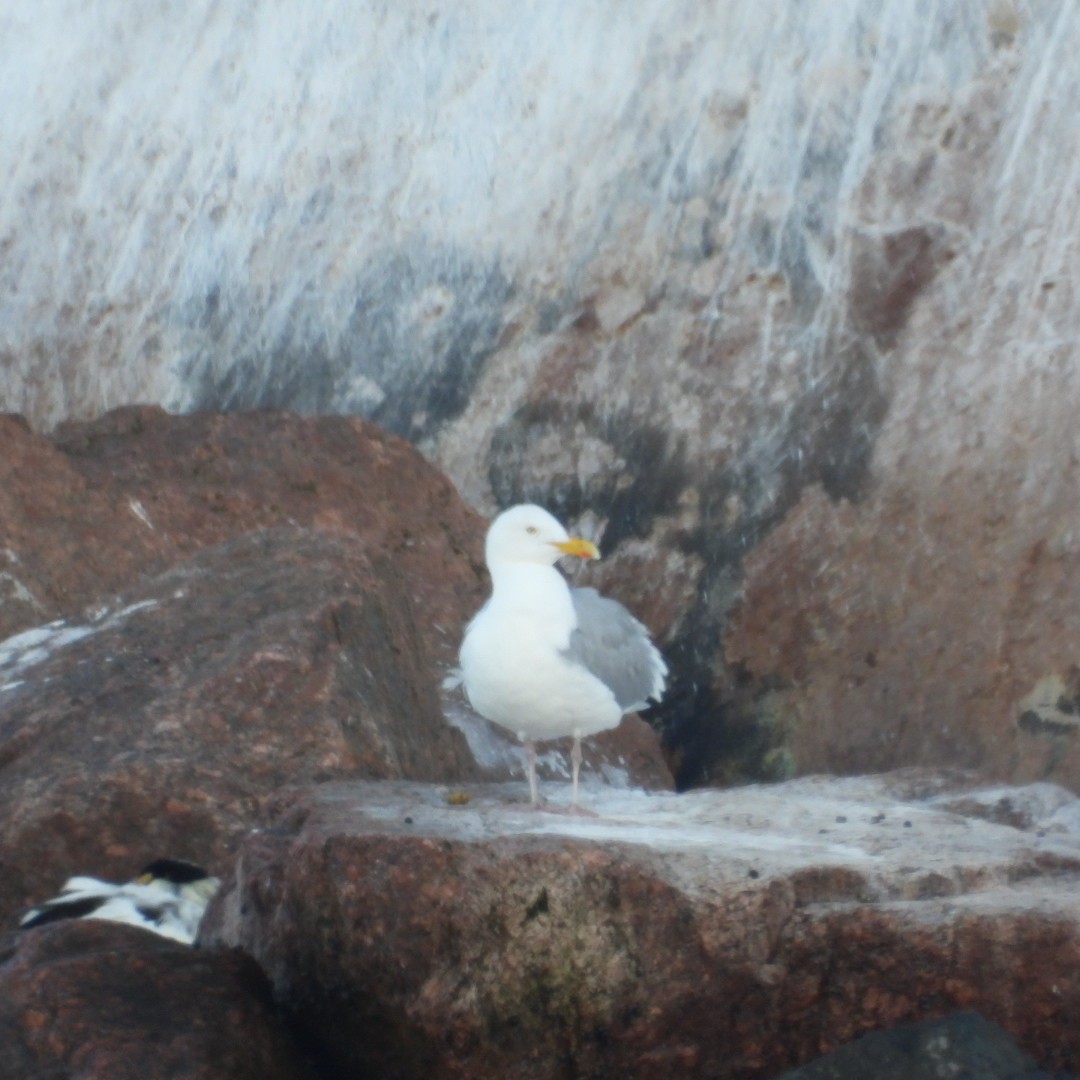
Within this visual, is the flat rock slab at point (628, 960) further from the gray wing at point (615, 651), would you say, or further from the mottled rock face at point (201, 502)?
the mottled rock face at point (201, 502)

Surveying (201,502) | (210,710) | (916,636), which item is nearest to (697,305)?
(916,636)

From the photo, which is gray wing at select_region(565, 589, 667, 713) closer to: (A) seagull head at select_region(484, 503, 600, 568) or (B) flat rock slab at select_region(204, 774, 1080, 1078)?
(A) seagull head at select_region(484, 503, 600, 568)

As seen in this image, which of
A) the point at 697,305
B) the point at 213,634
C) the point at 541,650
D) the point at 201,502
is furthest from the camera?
the point at 697,305

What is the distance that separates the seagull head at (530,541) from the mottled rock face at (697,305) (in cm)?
225

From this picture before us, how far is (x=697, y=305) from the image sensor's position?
8539mm

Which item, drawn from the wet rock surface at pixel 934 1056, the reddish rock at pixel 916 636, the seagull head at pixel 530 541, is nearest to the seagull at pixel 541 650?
the seagull head at pixel 530 541

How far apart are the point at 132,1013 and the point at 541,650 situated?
1.70 metres

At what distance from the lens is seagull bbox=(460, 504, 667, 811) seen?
5027 mm

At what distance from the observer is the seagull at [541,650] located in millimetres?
5027

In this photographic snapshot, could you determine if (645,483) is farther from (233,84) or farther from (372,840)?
(372,840)

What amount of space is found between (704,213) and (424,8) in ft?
7.07

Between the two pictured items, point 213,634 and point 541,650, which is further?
point 213,634

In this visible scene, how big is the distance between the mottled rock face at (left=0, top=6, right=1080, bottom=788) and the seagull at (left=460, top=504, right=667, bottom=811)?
2308 mm

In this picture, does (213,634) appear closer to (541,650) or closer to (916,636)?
(541,650)
